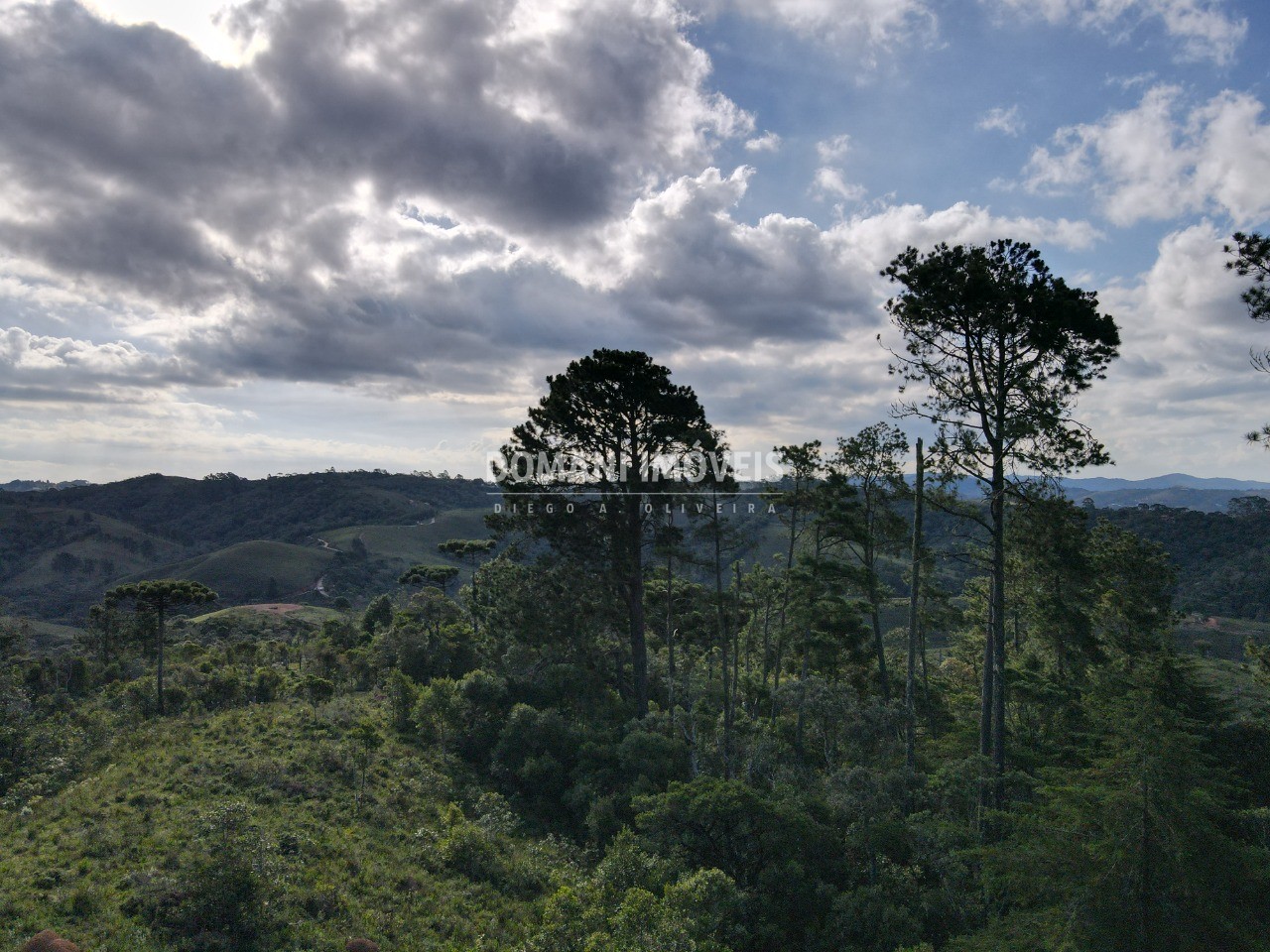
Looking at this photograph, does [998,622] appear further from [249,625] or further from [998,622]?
[249,625]

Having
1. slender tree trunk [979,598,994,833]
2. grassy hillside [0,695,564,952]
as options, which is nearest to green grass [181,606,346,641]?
grassy hillside [0,695,564,952]

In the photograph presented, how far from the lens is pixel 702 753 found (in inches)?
853

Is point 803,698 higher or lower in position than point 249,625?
higher

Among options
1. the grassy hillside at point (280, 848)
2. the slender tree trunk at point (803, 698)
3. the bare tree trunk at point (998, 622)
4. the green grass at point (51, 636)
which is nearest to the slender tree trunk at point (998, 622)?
the bare tree trunk at point (998, 622)

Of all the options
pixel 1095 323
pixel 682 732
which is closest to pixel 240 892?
pixel 682 732

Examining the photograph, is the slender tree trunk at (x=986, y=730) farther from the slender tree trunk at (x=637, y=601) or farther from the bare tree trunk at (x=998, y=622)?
the slender tree trunk at (x=637, y=601)

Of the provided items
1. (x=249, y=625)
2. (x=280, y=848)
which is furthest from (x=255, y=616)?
→ (x=280, y=848)

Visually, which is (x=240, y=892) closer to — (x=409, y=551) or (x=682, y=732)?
(x=682, y=732)

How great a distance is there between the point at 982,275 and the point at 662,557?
16.0 m

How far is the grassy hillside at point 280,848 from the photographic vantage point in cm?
1239

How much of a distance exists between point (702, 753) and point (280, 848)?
12.7m

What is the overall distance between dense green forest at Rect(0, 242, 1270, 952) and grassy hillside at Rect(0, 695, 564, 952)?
10 cm

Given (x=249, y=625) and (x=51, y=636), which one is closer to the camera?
(x=249, y=625)

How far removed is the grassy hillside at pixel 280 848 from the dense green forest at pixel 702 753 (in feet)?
0.34
